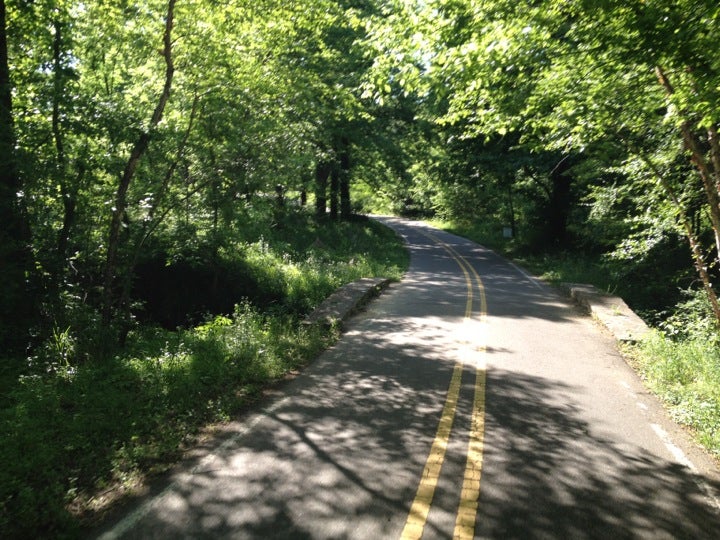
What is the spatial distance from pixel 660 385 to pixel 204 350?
6.73 metres

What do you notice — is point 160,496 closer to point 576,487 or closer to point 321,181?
point 576,487

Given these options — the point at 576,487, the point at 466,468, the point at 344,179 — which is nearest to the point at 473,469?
the point at 466,468

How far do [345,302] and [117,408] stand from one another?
6850 mm

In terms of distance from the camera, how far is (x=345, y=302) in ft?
39.0

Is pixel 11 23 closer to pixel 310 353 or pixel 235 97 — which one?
pixel 235 97

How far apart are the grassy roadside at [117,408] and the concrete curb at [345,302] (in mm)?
432

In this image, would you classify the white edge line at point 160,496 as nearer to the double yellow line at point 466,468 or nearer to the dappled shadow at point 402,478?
the dappled shadow at point 402,478

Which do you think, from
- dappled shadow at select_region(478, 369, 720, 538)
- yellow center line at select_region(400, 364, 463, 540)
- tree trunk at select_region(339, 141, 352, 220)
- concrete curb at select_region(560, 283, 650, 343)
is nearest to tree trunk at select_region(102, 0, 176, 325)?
yellow center line at select_region(400, 364, 463, 540)

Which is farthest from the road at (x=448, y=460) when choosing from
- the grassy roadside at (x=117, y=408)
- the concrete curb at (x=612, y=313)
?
the concrete curb at (x=612, y=313)

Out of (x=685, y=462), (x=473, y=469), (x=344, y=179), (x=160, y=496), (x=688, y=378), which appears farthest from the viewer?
(x=344, y=179)

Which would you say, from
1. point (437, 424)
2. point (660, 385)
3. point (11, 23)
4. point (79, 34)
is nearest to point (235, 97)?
point (79, 34)

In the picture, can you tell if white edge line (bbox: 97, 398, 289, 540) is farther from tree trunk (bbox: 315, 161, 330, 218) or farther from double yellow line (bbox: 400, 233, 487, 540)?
tree trunk (bbox: 315, 161, 330, 218)

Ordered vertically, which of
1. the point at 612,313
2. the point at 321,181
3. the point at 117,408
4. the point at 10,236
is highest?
the point at 321,181

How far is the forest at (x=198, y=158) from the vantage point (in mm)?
5066
